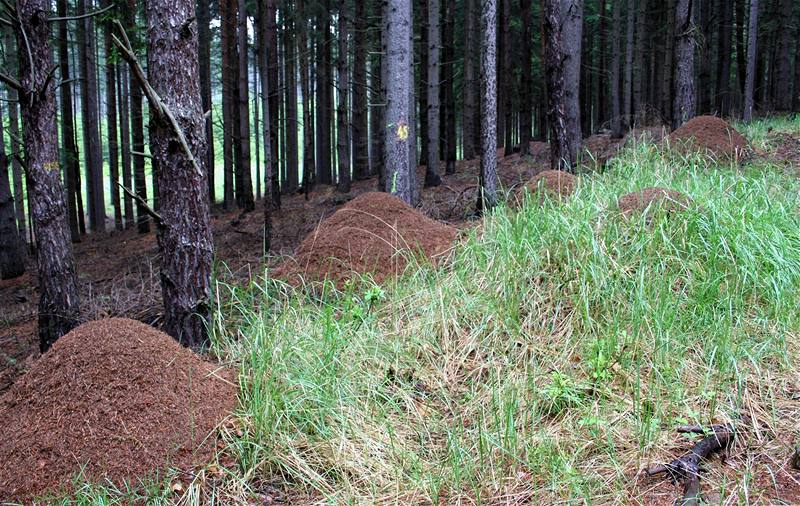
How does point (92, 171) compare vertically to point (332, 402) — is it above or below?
above

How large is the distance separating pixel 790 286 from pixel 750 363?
0.85 metres

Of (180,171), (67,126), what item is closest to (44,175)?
(180,171)

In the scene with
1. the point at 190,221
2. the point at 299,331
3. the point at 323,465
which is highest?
the point at 190,221

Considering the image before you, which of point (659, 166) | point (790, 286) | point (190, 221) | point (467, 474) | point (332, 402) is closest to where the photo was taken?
point (467, 474)

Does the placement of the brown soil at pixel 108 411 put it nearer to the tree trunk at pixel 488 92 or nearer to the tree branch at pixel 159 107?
the tree branch at pixel 159 107

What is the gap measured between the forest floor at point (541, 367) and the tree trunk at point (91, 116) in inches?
553

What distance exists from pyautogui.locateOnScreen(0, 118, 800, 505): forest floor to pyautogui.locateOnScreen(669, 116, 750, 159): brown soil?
3152 mm

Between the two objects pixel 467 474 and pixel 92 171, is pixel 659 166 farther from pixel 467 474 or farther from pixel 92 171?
pixel 92 171

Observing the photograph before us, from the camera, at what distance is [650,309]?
360cm

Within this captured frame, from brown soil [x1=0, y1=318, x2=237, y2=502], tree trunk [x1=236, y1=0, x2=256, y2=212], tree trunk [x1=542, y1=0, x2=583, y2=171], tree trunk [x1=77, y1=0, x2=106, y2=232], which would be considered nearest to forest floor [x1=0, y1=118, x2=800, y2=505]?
brown soil [x1=0, y1=318, x2=237, y2=502]

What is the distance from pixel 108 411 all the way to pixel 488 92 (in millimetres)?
6448

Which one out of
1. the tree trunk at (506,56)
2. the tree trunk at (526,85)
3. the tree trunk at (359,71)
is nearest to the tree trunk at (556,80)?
the tree trunk at (359,71)

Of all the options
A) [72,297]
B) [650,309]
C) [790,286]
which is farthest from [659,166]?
[72,297]

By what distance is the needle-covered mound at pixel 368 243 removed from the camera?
5.26 m
